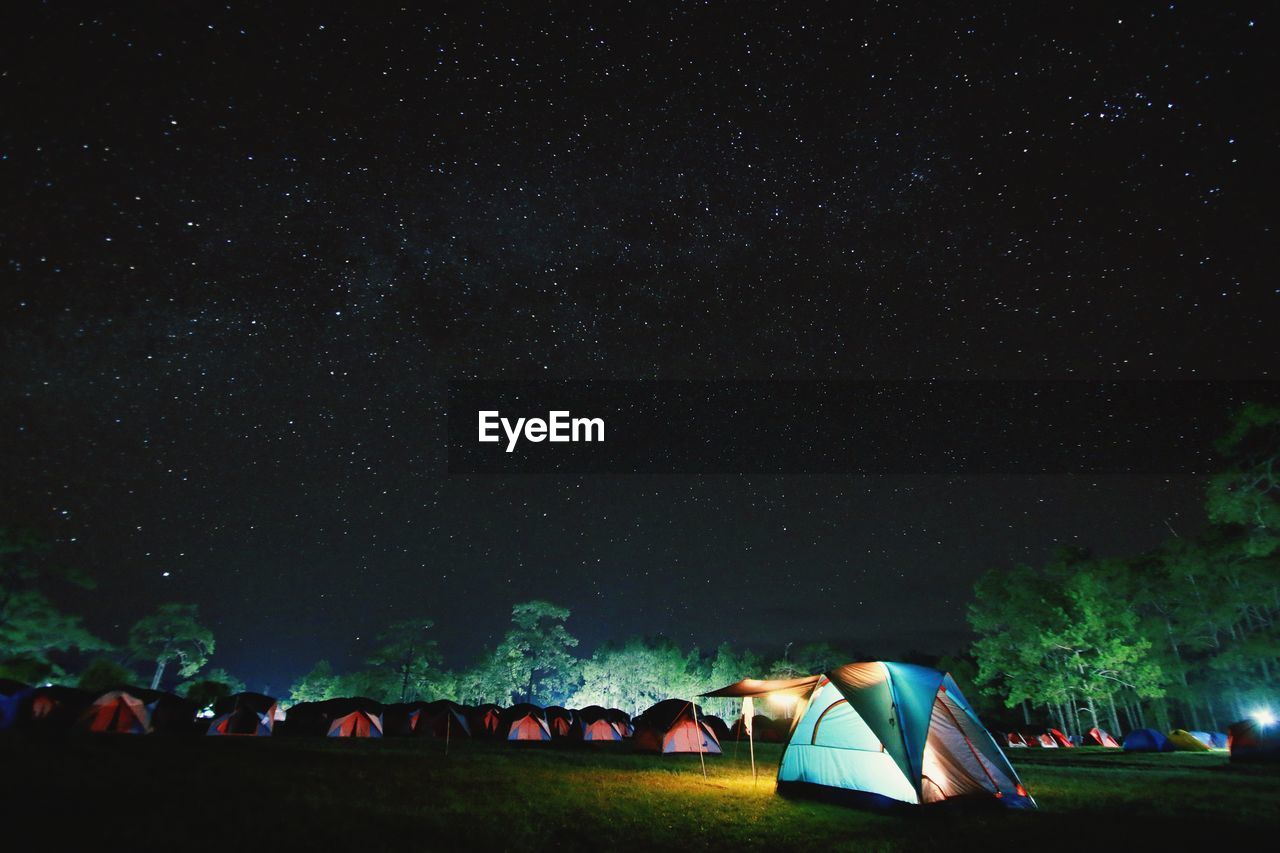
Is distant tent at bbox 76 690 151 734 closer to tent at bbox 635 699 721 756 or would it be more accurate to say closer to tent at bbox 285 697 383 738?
tent at bbox 285 697 383 738

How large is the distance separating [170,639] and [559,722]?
1422 inches

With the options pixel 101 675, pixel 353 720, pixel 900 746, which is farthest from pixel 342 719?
pixel 900 746

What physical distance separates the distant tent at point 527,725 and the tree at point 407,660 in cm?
3045

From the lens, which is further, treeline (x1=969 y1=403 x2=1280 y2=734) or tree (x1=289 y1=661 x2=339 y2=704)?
tree (x1=289 y1=661 x2=339 y2=704)

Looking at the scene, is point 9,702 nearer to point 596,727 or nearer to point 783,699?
point 596,727

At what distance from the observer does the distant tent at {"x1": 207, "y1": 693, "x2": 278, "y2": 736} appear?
27734 mm

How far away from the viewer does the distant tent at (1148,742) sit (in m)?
31.0

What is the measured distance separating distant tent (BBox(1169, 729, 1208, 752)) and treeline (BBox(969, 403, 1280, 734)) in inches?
83.4

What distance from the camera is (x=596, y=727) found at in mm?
34156

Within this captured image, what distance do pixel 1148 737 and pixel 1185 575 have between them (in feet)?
30.2

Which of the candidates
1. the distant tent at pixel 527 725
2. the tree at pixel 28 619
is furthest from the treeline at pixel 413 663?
the distant tent at pixel 527 725

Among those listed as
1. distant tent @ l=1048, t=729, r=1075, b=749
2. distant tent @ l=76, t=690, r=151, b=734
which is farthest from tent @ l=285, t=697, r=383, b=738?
distant tent @ l=1048, t=729, r=1075, b=749

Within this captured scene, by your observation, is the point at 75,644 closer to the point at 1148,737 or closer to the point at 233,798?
the point at 233,798

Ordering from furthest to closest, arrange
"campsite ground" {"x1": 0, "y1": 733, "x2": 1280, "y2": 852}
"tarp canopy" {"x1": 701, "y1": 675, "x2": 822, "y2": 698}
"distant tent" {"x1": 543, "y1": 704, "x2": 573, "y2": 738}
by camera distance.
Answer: "distant tent" {"x1": 543, "y1": 704, "x2": 573, "y2": 738}
"tarp canopy" {"x1": 701, "y1": 675, "x2": 822, "y2": 698}
"campsite ground" {"x1": 0, "y1": 733, "x2": 1280, "y2": 852}
